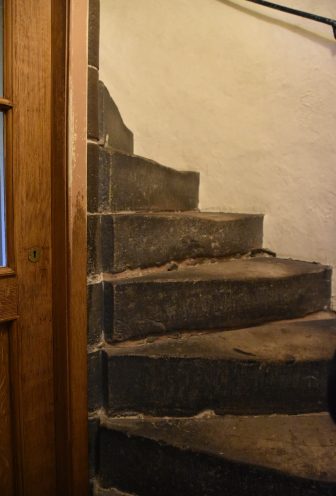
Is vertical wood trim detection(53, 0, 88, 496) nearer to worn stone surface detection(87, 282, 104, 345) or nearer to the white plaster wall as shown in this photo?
worn stone surface detection(87, 282, 104, 345)

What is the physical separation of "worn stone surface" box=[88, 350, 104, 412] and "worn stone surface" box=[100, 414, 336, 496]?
67 millimetres

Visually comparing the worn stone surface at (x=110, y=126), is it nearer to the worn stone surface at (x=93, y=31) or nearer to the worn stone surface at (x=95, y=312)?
the worn stone surface at (x=93, y=31)

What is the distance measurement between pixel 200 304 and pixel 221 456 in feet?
1.45

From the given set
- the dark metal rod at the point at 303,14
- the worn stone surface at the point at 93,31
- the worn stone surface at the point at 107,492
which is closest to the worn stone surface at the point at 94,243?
the worn stone surface at the point at 93,31

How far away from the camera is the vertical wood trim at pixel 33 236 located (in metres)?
0.86

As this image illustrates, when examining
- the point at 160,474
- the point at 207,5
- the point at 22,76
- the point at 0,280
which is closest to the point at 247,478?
the point at 160,474

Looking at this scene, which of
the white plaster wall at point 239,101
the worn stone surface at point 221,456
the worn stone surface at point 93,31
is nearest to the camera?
the worn stone surface at point 221,456

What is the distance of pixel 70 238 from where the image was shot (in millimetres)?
911

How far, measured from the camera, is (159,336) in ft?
3.62

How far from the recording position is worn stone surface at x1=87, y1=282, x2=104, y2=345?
3.19 ft

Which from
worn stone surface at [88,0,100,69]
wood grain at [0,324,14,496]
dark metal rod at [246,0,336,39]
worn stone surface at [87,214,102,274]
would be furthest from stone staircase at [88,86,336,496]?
dark metal rod at [246,0,336,39]

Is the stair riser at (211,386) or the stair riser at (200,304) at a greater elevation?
the stair riser at (200,304)

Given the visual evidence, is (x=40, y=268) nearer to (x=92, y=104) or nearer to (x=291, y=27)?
(x=92, y=104)

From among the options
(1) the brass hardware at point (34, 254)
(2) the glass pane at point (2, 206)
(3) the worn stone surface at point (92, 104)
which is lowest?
(1) the brass hardware at point (34, 254)
